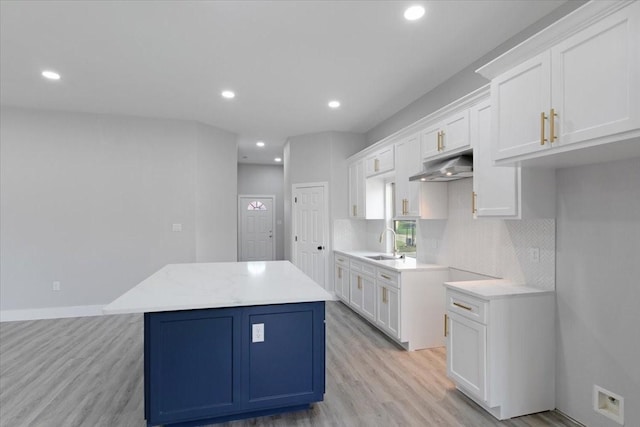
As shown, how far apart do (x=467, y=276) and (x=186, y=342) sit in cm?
262

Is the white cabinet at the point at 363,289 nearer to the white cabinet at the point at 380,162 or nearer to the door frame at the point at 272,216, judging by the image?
the white cabinet at the point at 380,162

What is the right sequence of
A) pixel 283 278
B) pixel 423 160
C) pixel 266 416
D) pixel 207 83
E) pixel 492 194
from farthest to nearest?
pixel 207 83 → pixel 423 160 → pixel 283 278 → pixel 492 194 → pixel 266 416

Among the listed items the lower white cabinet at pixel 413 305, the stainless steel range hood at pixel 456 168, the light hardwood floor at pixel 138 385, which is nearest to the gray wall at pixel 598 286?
the light hardwood floor at pixel 138 385

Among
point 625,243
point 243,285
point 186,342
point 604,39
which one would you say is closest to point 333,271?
point 243,285

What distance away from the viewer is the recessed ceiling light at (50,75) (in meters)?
3.60

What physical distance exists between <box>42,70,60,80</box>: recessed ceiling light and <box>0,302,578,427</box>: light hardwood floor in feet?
9.81

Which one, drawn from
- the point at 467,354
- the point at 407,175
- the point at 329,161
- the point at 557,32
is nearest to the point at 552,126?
the point at 557,32

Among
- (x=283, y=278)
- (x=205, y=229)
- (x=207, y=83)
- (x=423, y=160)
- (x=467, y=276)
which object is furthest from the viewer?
(x=205, y=229)

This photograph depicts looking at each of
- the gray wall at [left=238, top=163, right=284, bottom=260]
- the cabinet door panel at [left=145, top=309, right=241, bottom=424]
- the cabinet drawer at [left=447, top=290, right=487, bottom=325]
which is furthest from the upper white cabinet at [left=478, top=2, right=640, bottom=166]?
the gray wall at [left=238, top=163, right=284, bottom=260]

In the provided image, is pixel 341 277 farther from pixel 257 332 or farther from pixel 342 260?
pixel 257 332

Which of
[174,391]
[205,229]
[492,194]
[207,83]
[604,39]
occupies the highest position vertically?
[207,83]

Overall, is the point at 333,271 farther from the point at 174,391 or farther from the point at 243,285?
the point at 174,391

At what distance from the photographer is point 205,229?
554cm

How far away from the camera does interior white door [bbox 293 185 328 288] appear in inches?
230
